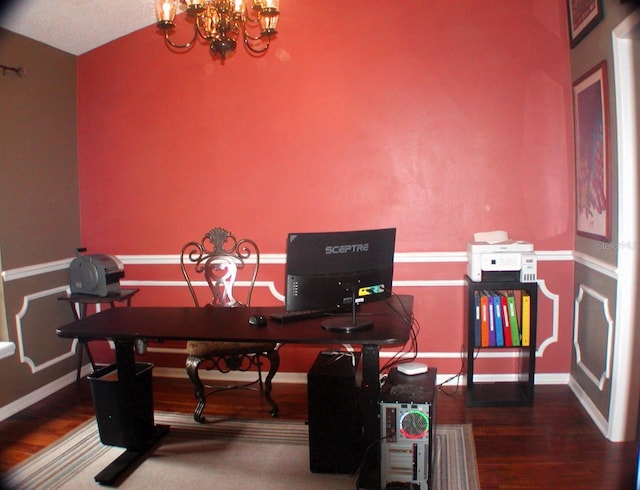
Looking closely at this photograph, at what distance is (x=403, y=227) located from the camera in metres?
3.57

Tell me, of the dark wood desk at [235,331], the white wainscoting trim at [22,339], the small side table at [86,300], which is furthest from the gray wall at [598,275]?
the white wainscoting trim at [22,339]

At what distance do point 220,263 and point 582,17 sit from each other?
2736mm

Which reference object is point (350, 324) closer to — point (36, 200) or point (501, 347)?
point (501, 347)

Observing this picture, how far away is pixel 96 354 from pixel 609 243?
12.2ft

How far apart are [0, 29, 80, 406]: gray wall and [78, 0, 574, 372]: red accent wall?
227 mm

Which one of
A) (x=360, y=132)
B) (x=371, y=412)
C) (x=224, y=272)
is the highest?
(x=360, y=132)

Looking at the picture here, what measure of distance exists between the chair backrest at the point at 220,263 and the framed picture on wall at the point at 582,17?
2425 millimetres

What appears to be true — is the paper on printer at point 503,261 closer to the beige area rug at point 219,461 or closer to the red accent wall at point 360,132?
the red accent wall at point 360,132

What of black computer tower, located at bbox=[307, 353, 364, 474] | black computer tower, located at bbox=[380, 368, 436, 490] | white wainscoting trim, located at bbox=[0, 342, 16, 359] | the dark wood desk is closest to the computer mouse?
the dark wood desk

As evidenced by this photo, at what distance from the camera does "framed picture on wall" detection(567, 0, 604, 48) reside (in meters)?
2.75

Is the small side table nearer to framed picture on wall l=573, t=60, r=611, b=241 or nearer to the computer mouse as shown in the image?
the computer mouse

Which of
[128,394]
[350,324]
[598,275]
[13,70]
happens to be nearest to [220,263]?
[128,394]

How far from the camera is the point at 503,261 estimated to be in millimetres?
3176

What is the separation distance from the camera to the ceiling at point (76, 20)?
3.16 m
